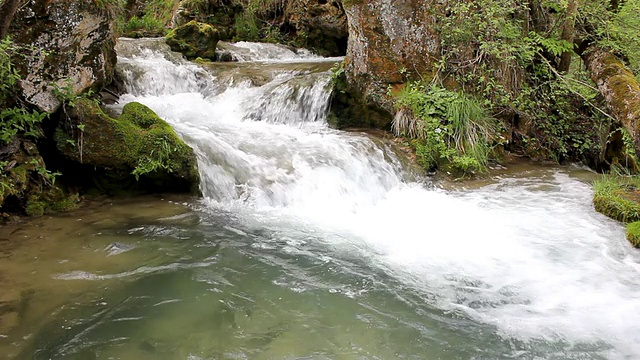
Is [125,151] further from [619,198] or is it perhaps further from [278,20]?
[278,20]

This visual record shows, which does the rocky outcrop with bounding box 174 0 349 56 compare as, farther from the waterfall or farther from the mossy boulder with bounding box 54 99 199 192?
the mossy boulder with bounding box 54 99 199 192

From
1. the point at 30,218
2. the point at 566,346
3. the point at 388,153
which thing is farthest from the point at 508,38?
the point at 30,218

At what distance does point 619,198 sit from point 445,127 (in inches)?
109

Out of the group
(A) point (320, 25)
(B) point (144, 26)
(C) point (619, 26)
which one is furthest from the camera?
(B) point (144, 26)

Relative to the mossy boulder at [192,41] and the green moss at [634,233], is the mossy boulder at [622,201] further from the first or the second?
the mossy boulder at [192,41]

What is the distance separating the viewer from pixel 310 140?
7484 millimetres

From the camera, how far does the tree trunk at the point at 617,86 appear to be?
5.98 meters

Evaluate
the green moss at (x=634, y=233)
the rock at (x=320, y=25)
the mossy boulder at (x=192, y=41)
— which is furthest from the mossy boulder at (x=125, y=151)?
the rock at (x=320, y=25)

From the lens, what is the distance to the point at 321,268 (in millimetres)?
4113

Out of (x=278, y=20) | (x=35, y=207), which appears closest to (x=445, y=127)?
(x=35, y=207)

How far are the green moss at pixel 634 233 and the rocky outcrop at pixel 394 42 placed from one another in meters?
4.18

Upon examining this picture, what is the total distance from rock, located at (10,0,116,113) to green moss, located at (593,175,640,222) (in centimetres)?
666

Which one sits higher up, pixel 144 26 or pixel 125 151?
pixel 144 26

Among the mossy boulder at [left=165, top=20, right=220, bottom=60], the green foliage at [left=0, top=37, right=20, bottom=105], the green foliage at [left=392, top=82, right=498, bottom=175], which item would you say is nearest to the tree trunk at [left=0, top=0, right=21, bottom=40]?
the green foliage at [left=0, top=37, right=20, bottom=105]
